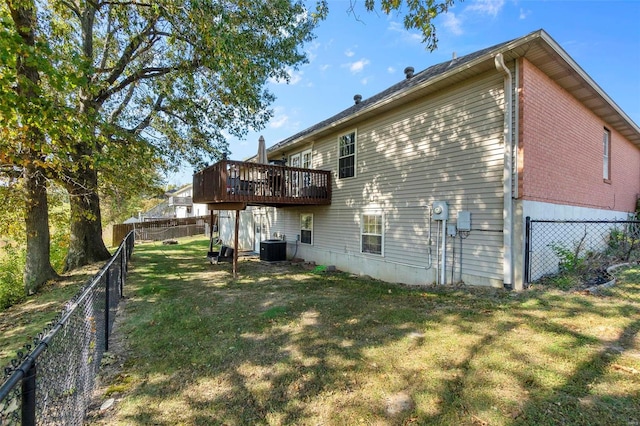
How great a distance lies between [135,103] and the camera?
12.2 m

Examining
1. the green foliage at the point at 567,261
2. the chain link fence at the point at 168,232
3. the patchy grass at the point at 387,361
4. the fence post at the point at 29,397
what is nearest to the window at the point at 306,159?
the patchy grass at the point at 387,361

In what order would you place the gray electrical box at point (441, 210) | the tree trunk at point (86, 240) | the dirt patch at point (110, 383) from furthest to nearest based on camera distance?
the tree trunk at point (86, 240), the gray electrical box at point (441, 210), the dirt patch at point (110, 383)

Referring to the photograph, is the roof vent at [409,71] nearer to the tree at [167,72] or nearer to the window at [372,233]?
A: the tree at [167,72]

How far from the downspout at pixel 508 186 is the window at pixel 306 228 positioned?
737 cm

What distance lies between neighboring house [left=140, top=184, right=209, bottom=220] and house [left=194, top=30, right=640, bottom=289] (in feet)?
107

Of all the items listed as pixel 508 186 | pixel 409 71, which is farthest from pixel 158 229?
pixel 508 186

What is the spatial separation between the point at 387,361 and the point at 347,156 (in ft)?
25.6

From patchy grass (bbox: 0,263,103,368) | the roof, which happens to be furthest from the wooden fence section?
the roof

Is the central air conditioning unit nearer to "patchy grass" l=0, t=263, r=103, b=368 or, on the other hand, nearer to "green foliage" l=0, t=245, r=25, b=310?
"patchy grass" l=0, t=263, r=103, b=368

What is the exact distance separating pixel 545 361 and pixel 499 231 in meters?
3.36

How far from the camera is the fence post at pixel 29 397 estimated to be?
1.69m

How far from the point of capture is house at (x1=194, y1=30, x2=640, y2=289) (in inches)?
233

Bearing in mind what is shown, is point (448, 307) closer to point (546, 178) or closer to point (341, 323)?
point (341, 323)

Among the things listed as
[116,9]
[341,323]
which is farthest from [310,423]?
[116,9]
